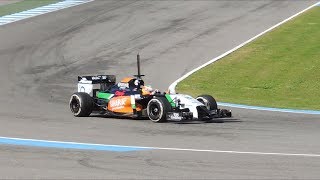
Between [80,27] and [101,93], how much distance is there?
16.1 m

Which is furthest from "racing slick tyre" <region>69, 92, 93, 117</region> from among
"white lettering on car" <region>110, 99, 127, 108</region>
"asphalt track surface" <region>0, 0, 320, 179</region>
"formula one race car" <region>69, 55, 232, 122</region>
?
"white lettering on car" <region>110, 99, 127, 108</region>

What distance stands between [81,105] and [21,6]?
2345 centimetres

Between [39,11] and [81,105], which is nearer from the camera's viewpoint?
[81,105]

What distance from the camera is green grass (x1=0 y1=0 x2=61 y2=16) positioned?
39281 millimetres

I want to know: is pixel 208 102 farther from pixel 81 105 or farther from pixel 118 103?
pixel 81 105

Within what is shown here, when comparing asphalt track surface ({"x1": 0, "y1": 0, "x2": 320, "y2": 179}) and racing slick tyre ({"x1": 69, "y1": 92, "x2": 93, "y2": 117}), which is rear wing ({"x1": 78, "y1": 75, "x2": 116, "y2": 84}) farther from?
asphalt track surface ({"x1": 0, "y1": 0, "x2": 320, "y2": 179})

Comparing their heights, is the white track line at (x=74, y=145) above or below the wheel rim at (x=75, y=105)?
below

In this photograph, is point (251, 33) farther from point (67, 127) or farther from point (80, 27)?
point (67, 127)

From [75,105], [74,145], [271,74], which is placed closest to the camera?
[74,145]

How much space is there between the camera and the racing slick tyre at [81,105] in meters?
18.6

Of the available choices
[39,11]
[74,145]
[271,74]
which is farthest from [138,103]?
[39,11]

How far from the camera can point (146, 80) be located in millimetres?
25797

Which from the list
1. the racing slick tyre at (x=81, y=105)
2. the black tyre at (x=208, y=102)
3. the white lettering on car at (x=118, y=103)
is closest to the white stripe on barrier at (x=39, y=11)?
the racing slick tyre at (x=81, y=105)

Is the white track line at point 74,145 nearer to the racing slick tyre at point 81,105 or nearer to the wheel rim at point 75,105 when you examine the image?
the racing slick tyre at point 81,105
